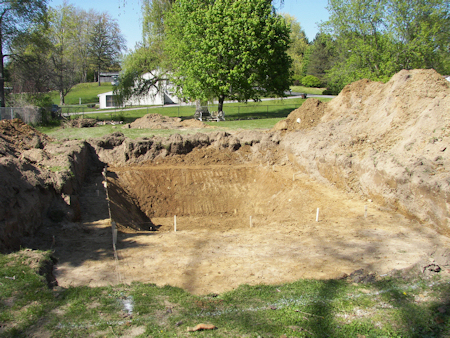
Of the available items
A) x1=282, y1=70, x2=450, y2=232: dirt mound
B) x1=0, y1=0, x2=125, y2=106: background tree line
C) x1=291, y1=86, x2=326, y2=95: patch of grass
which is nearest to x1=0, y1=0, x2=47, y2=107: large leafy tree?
x1=0, y1=0, x2=125, y2=106: background tree line

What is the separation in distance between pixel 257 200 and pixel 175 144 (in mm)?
6252

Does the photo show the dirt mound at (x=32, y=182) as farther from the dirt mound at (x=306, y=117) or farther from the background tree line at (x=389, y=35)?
the background tree line at (x=389, y=35)

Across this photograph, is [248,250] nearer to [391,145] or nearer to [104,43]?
[391,145]

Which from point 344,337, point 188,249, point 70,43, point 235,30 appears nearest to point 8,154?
point 188,249

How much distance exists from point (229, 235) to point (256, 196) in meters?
6.13

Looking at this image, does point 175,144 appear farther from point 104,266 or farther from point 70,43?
point 70,43

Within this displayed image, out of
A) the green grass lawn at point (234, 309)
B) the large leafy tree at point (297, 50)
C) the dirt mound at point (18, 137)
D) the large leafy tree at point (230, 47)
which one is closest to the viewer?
the green grass lawn at point (234, 309)

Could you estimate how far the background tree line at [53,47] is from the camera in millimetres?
28906

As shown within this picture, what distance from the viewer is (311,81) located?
221 feet

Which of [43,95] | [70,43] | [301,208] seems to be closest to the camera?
[301,208]

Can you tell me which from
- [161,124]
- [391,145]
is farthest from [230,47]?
[391,145]

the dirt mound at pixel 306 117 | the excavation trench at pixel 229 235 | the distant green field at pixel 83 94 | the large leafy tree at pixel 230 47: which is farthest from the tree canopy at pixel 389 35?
the distant green field at pixel 83 94

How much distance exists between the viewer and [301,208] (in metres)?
13.7

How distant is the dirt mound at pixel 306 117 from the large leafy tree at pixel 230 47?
7924mm
